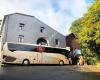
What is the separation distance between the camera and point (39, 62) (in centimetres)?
4453

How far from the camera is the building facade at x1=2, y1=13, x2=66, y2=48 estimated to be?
209 ft

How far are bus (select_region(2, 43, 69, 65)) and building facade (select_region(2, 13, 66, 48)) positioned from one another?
59.2 feet

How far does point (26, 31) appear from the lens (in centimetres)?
6681

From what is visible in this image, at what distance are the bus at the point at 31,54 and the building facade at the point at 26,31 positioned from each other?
1803 cm

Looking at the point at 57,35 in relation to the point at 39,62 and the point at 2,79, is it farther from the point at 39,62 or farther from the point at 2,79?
the point at 2,79

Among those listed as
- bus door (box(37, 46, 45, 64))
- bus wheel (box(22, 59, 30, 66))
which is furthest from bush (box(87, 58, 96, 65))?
bus wheel (box(22, 59, 30, 66))

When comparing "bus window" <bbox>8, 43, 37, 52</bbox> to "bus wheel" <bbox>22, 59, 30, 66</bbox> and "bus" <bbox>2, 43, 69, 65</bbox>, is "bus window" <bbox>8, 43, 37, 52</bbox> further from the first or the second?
"bus wheel" <bbox>22, 59, 30, 66</bbox>

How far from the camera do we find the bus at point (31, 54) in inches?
1615

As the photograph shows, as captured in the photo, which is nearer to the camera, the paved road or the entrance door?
the paved road

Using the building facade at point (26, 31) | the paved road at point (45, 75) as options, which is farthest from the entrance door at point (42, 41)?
the paved road at point (45, 75)

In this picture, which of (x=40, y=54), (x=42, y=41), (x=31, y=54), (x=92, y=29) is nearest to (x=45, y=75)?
(x=92, y=29)

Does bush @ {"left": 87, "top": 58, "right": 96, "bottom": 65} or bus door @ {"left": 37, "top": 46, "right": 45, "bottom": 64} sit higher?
bus door @ {"left": 37, "top": 46, "right": 45, "bottom": 64}

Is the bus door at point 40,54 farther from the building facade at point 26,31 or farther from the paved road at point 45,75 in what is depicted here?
the building facade at point 26,31

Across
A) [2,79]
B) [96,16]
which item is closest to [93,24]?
[96,16]
